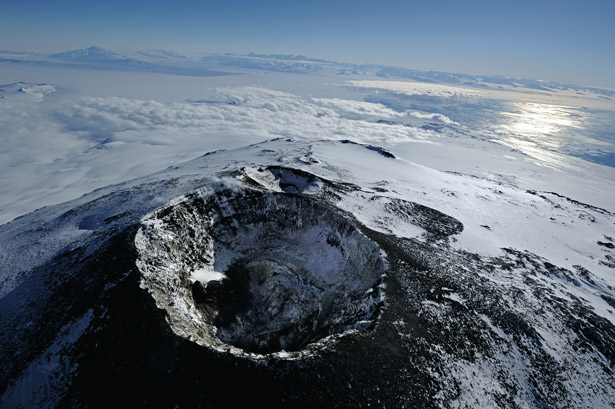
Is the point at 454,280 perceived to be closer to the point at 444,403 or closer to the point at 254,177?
the point at 444,403

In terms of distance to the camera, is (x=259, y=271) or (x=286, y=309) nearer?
(x=286, y=309)

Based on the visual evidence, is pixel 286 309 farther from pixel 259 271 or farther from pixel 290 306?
pixel 259 271

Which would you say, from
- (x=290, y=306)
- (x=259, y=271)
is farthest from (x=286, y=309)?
(x=259, y=271)

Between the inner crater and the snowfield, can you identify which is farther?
the inner crater

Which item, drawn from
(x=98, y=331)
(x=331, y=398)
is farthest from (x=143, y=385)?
(x=331, y=398)

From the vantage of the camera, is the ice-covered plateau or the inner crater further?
the inner crater
